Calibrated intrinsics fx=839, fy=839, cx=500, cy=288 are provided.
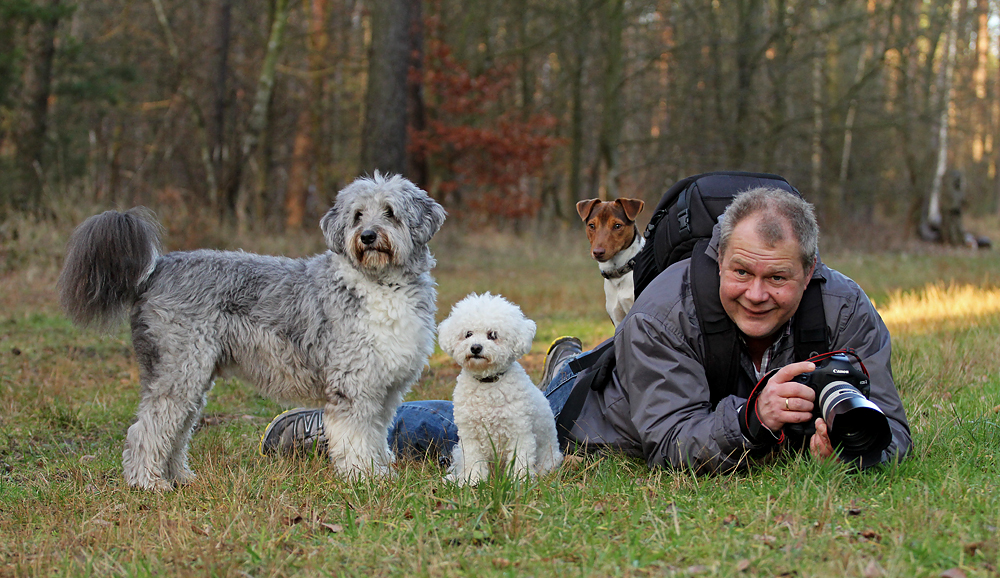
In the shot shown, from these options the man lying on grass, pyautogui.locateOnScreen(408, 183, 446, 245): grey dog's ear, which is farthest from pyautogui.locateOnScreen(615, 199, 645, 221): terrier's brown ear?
the man lying on grass

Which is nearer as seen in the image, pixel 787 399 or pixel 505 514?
pixel 505 514

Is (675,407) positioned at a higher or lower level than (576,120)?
lower

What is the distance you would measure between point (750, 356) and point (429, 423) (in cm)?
222

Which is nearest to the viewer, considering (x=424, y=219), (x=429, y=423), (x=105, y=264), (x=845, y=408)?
(x=845, y=408)

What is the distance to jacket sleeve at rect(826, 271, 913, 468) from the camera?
12.9 ft

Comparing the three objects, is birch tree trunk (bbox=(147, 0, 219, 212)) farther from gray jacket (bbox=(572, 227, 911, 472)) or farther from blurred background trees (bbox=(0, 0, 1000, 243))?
gray jacket (bbox=(572, 227, 911, 472))

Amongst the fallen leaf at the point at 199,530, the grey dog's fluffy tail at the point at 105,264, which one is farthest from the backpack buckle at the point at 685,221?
the grey dog's fluffy tail at the point at 105,264

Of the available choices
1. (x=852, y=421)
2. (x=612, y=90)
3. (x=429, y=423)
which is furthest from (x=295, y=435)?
(x=612, y=90)

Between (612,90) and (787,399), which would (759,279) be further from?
(612,90)

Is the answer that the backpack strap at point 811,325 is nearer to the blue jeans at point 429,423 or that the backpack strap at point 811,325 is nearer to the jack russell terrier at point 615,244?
the blue jeans at point 429,423

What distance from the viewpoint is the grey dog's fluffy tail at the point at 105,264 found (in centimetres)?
480

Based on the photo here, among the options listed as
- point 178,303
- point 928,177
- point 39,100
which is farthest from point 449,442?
point 928,177

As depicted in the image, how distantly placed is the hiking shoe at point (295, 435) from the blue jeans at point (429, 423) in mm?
480

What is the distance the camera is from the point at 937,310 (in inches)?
368
